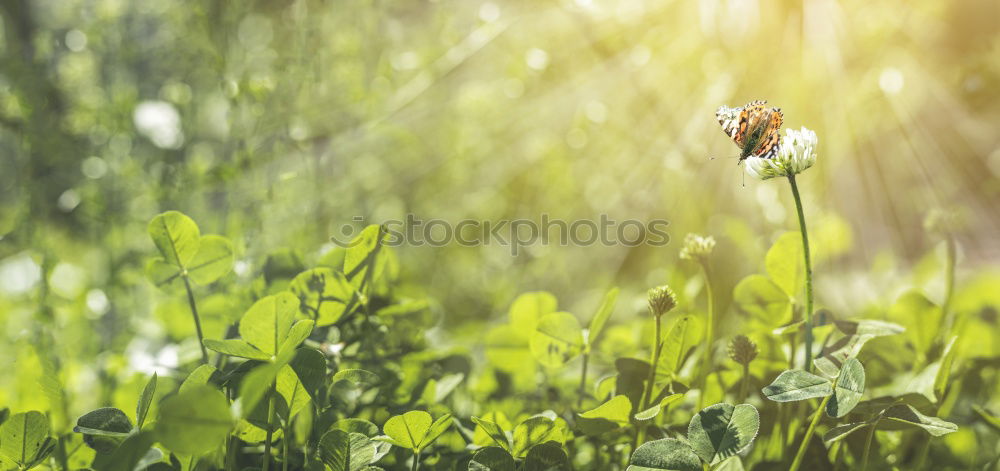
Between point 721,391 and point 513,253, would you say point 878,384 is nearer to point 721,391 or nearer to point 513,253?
point 721,391

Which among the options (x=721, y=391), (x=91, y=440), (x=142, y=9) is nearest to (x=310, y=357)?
(x=91, y=440)

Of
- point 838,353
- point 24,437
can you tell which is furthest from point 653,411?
point 24,437

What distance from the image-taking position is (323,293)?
18.9 inches

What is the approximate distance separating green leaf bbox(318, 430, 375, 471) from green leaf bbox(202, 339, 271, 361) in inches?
2.5

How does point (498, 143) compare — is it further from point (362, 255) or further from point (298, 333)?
point (298, 333)

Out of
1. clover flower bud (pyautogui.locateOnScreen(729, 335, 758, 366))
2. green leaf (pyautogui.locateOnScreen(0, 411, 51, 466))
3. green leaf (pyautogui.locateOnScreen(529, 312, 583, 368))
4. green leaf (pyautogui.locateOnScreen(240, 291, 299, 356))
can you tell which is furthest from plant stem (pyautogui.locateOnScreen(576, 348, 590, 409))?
green leaf (pyautogui.locateOnScreen(0, 411, 51, 466))

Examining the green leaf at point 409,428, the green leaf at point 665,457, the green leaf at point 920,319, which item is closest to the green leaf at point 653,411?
the green leaf at point 665,457

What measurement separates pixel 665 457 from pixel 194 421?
23 cm

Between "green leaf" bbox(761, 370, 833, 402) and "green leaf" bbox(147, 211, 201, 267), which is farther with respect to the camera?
"green leaf" bbox(147, 211, 201, 267)

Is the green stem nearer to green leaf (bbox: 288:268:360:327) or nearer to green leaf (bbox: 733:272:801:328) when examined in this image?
green leaf (bbox: 733:272:801:328)

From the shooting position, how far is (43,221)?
88cm

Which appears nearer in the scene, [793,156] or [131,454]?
[131,454]

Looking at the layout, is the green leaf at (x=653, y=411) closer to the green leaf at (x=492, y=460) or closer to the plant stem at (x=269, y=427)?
the green leaf at (x=492, y=460)

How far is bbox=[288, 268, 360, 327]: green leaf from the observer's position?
1.55 feet
